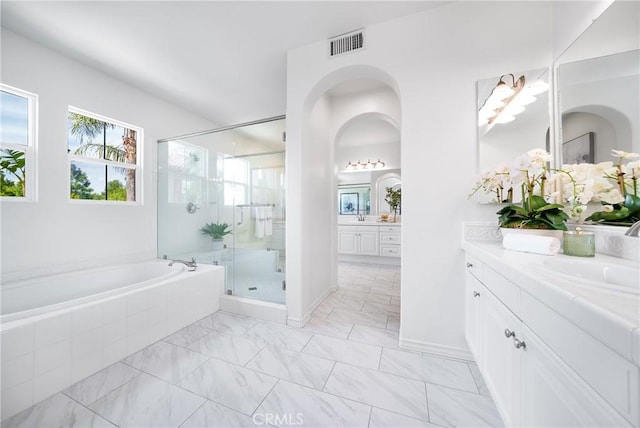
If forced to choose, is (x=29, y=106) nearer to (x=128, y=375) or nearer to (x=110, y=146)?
(x=110, y=146)

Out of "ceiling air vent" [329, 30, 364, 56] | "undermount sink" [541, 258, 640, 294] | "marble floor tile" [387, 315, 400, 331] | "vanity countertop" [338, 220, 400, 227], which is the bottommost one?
"marble floor tile" [387, 315, 400, 331]

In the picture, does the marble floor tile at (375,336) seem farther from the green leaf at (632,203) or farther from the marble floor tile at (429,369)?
the green leaf at (632,203)

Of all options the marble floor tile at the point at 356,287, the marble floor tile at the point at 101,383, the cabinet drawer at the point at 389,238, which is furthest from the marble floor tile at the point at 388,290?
the marble floor tile at the point at 101,383

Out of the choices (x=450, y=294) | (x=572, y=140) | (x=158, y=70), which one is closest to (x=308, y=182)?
(x=450, y=294)

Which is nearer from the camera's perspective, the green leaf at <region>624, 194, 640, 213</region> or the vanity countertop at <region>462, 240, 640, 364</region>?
the vanity countertop at <region>462, 240, 640, 364</region>

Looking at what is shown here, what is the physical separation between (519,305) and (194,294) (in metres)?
2.43

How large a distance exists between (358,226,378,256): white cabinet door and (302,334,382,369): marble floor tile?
2734 mm

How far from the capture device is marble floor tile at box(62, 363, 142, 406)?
1264 mm

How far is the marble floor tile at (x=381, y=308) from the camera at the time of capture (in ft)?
7.58

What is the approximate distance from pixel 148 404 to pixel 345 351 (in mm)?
1244

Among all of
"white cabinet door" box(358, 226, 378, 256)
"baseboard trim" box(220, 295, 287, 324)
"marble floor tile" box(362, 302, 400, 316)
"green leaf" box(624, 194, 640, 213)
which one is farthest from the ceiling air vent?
"white cabinet door" box(358, 226, 378, 256)

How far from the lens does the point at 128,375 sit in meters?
1.42

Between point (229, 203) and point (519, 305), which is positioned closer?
point (519, 305)

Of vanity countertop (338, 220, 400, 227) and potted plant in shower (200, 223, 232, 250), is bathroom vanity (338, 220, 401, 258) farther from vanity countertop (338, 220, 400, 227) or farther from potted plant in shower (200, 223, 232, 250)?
potted plant in shower (200, 223, 232, 250)
